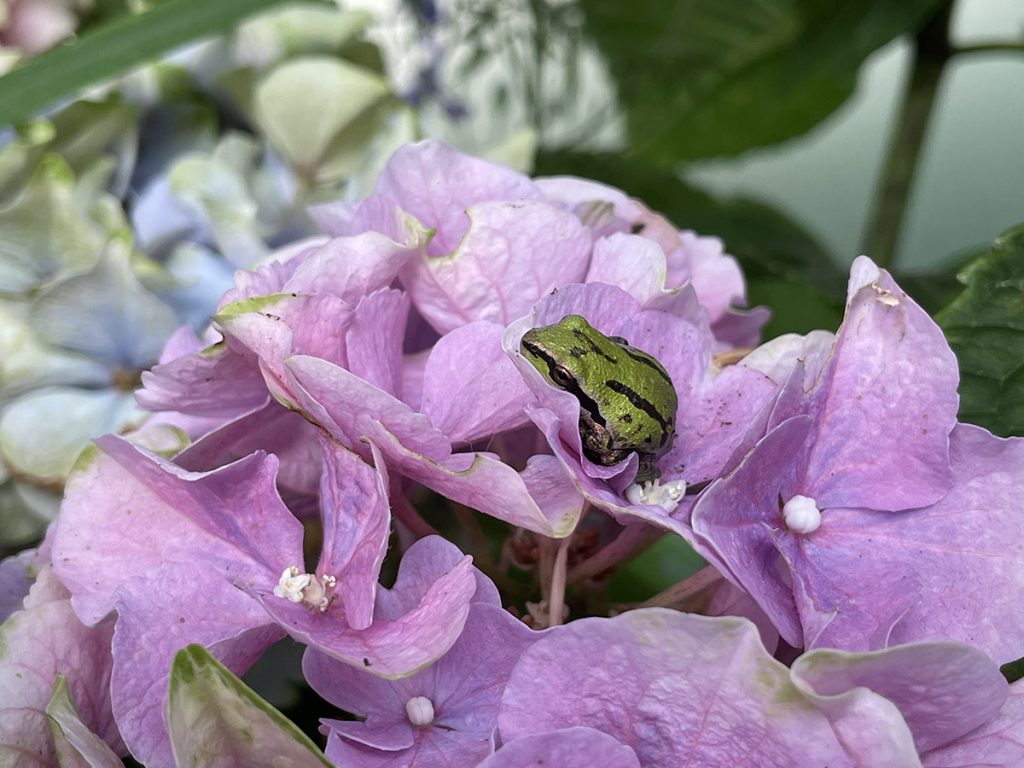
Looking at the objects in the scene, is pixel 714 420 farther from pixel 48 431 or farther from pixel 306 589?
pixel 48 431

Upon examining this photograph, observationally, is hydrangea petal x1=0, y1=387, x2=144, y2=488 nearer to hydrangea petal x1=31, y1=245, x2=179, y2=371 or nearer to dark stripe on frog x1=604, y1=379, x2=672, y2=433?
hydrangea petal x1=31, y1=245, x2=179, y2=371

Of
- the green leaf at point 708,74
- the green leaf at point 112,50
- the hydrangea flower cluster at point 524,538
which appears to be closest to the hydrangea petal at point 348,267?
the hydrangea flower cluster at point 524,538

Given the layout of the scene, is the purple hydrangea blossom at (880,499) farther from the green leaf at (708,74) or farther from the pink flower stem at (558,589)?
the green leaf at (708,74)

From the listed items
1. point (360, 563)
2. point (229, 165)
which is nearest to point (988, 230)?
point (229, 165)

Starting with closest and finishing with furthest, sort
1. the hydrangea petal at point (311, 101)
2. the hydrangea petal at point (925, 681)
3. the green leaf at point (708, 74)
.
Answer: the hydrangea petal at point (925, 681) < the hydrangea petal at point (311, 101) < the green leaf at point (708, 74)

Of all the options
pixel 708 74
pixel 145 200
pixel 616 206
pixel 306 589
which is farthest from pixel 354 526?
pixel 708 74
